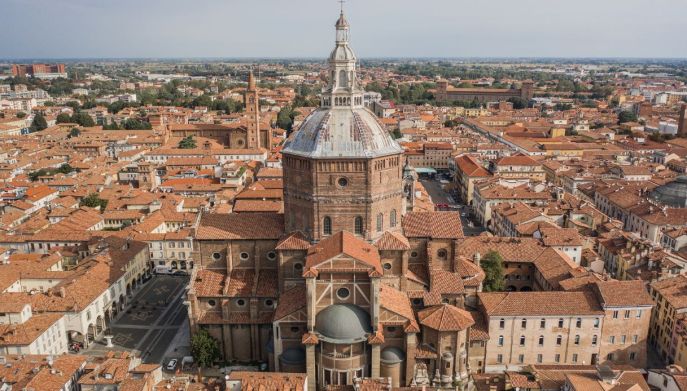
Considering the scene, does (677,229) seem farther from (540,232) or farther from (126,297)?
(126,297)

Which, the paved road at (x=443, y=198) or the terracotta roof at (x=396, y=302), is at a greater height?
the terracotta roof at (x=396, y=302)

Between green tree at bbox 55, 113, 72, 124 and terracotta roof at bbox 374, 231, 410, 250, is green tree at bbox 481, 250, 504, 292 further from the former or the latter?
green tree at bbox 55, 113, 72, 124

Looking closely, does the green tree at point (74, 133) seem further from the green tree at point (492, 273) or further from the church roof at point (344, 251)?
the green tree at point (492, 273)

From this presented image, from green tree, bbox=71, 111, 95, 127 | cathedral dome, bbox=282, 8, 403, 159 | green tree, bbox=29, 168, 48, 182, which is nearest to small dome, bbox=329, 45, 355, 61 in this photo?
cathedral dome, bbox=282, 8, 403, 159

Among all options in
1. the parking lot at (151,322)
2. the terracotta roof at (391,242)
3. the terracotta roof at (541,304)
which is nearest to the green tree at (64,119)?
the parking lot at (151,322)

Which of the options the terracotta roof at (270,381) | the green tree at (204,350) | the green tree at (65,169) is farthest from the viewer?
the green tree at (65,169)

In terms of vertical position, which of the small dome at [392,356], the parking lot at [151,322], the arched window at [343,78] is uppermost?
the arched window at [343,78]
